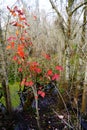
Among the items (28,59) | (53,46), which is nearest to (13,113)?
(28,59)

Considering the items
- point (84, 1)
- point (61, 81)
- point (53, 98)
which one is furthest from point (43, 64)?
point (84, 1)

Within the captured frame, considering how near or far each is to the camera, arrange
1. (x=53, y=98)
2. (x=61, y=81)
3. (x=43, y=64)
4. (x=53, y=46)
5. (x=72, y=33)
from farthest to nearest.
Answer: (x=53, y=46), (x=43, y=64), (x=53, y=98), (x=61, y=81), (x=72, y=33)

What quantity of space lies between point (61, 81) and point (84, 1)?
214 cm

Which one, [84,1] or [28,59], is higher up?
[84,1]

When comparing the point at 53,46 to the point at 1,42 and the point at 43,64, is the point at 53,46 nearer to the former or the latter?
the point at 43,64

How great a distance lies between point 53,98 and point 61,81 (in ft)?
3.78

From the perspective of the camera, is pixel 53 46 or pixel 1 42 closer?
pixel 1 42

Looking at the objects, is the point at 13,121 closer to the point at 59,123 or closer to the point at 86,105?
the point at 59,123

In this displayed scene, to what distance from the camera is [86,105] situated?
4719 mm

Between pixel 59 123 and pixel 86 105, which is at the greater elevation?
pixel 86 105

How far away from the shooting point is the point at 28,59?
4230mm

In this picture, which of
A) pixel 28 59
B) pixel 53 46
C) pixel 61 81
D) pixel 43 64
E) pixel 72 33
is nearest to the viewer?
pixel 28 59

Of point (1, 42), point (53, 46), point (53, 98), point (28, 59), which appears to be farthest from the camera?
point (53, 46)

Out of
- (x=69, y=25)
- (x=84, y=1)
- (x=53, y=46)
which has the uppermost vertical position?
(x=84, y=1)
